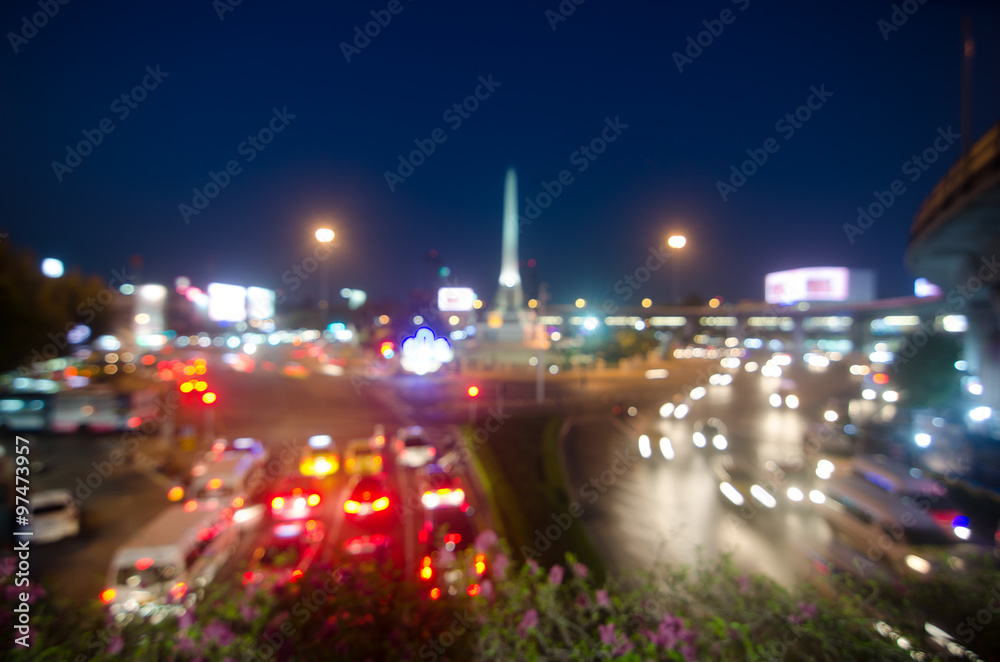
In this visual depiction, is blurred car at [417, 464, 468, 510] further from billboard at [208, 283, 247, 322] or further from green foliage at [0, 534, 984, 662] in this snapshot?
billboard at [208, 283, 247, 322]

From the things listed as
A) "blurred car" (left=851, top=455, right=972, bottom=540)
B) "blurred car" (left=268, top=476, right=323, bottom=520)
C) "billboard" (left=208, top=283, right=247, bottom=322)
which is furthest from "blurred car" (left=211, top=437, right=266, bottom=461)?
"billboard" (left=208, top=283, right=247, bottom=322)

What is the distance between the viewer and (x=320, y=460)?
11.2 meters

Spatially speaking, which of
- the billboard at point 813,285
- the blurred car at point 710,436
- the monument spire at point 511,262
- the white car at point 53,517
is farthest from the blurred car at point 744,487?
the billboard at point 813,285

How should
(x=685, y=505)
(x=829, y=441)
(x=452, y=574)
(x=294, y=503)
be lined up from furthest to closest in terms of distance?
(x=829, y=441)
(x=685, y=505)
(x=294, y=503)
(x=452, y=574)

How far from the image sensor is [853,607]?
2.65 meters

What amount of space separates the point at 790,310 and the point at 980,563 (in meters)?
52.2

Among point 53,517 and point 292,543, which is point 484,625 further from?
point 53,517

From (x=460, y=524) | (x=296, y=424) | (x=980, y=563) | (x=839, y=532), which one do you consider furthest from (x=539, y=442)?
(x=980, y=563)

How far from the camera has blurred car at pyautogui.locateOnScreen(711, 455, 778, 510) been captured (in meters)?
9.56

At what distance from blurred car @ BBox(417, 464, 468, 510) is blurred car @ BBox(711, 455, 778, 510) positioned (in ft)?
17.1

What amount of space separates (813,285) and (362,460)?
5877 cm

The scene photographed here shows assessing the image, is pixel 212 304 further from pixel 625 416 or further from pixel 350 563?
pixel 350 563

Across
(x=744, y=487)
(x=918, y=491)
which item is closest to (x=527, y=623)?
(x=918, y=491)

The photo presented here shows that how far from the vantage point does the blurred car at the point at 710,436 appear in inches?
564
